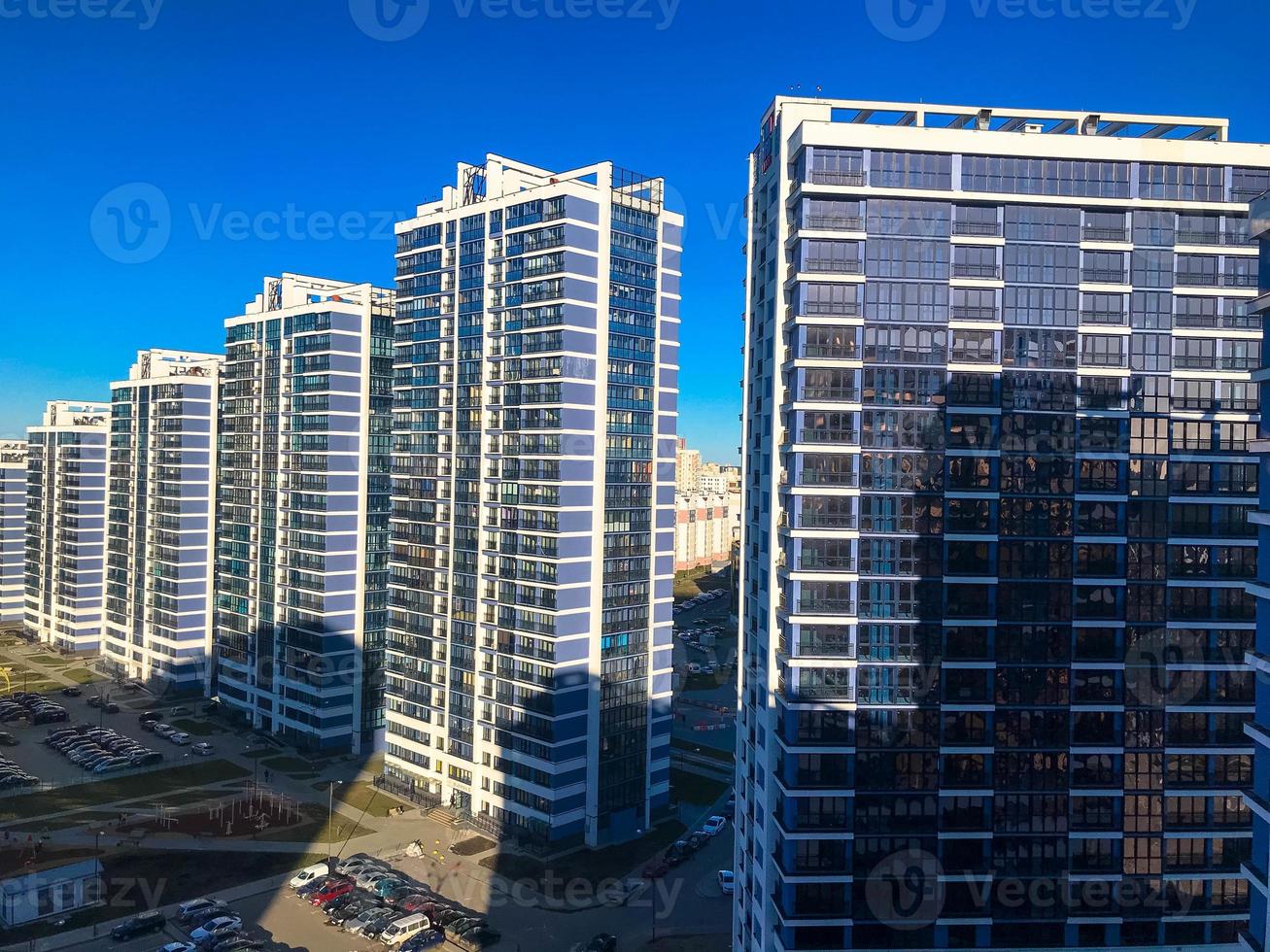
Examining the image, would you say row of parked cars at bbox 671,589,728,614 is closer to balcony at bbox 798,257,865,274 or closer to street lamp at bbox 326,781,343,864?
street lamp at bbox 326,781,343,864

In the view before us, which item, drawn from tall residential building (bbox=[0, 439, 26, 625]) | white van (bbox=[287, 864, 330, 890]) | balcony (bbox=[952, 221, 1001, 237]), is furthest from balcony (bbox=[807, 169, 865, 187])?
tall residential building (bbox=[0, 439, 26, 625])

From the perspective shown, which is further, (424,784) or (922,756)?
(424,784)

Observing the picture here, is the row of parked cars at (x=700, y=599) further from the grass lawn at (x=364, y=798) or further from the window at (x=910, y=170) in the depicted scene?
the window at (x=910, y=170)

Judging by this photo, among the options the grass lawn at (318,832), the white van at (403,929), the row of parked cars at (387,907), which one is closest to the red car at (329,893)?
the row of parked cars at (387,907)

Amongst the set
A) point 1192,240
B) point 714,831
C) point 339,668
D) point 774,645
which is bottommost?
point 714,831

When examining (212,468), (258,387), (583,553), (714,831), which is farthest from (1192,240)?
(212,468)

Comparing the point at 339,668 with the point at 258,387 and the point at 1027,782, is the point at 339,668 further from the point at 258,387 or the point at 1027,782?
the point at 1027,782

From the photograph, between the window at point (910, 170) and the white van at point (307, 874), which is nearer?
the window at point (910, 170)
